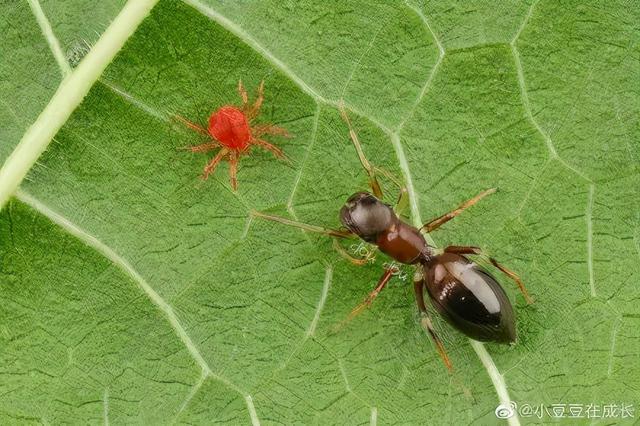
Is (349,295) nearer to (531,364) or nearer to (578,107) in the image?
(531,364)

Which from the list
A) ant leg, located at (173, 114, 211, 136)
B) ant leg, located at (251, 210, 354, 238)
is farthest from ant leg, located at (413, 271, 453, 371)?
ant leg, located at (173, 114, 211, 136)

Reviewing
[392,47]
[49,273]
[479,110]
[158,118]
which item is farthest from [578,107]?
[49,273]

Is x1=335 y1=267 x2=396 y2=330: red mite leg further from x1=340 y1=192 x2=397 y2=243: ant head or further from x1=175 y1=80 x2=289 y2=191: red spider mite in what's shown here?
x1=175 y1=80 x2=289 y2=191: red spider mite

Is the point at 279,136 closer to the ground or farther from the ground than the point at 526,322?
farther from the ground

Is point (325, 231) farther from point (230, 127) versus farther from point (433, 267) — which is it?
point (230, 127)

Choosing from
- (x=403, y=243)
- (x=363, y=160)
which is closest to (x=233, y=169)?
(x=363, y=160)

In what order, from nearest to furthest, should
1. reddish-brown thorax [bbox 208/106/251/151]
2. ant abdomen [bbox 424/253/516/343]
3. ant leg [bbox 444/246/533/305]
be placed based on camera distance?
ant abdomen [bbox 424/253/516/343] < reddish-brown thorax [bbox 208/106/251/151] < ant leg [bbox 444/246/533/305]

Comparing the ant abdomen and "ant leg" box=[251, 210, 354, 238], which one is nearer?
the ant abdomen
